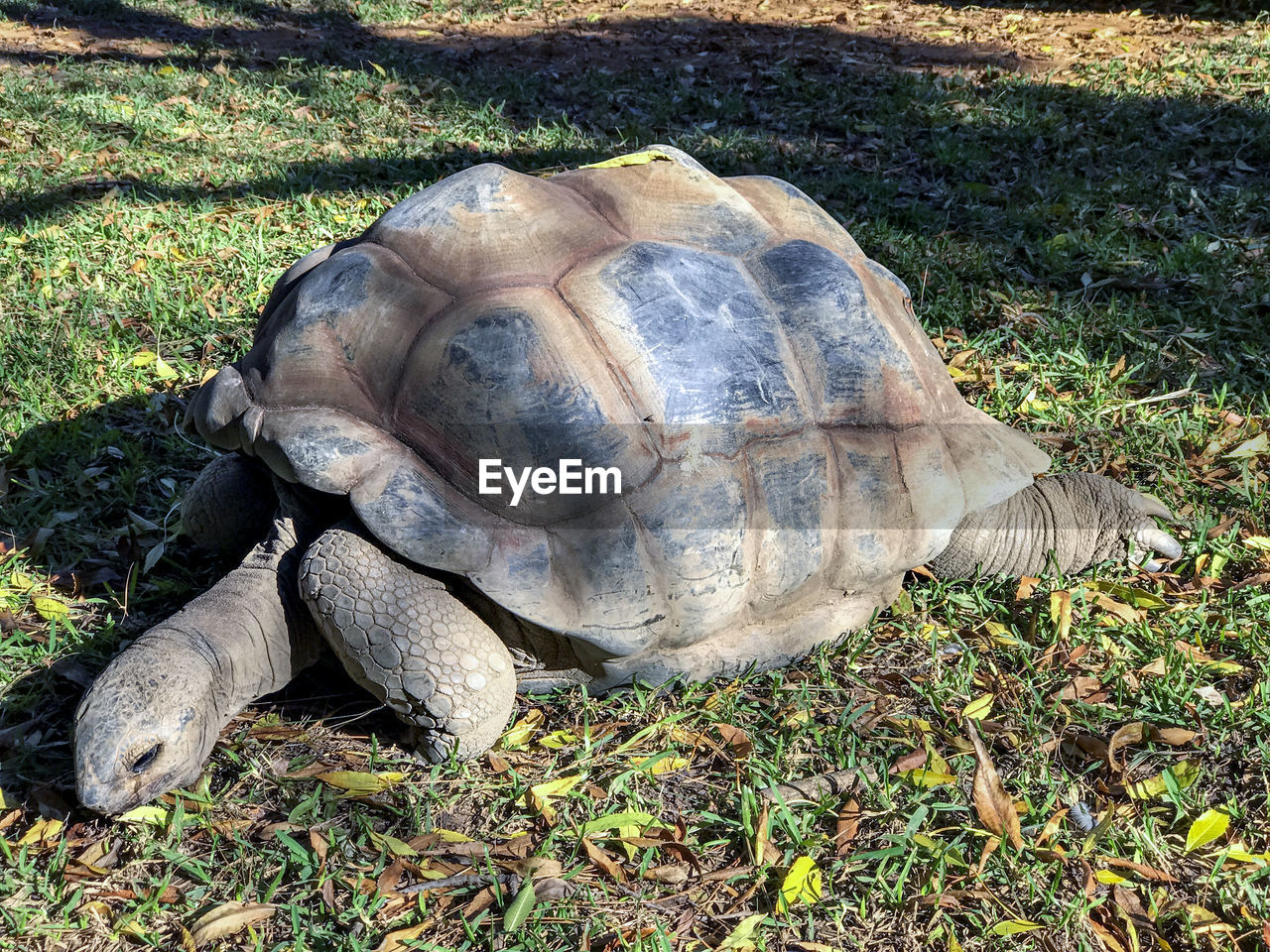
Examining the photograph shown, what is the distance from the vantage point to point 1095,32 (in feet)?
30.8

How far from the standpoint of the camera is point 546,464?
2.63 m

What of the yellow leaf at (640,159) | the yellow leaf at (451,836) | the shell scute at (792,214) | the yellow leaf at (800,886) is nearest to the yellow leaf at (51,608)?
the yellow leaf at (451,836)

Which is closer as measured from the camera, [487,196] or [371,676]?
[371,676]

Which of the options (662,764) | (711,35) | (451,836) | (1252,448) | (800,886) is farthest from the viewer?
(711,35)

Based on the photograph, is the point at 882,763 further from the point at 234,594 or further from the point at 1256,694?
the point at 234,594

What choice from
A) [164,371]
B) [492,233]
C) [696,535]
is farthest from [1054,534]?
[164,371]

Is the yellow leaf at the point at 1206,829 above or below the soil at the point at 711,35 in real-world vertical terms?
below

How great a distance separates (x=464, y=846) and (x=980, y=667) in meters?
1.66

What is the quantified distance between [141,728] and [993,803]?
83.8 inches

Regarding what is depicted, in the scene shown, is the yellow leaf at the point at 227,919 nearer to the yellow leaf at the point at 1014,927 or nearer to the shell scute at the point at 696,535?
the shell scute at the point at 696,535

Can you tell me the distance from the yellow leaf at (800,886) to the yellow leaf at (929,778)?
0.42 meters

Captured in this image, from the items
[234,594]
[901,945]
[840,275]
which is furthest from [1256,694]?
[234,594]

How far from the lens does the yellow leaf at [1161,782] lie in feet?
8.76

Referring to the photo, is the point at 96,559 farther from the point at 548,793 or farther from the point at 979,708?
the point at 979,708
